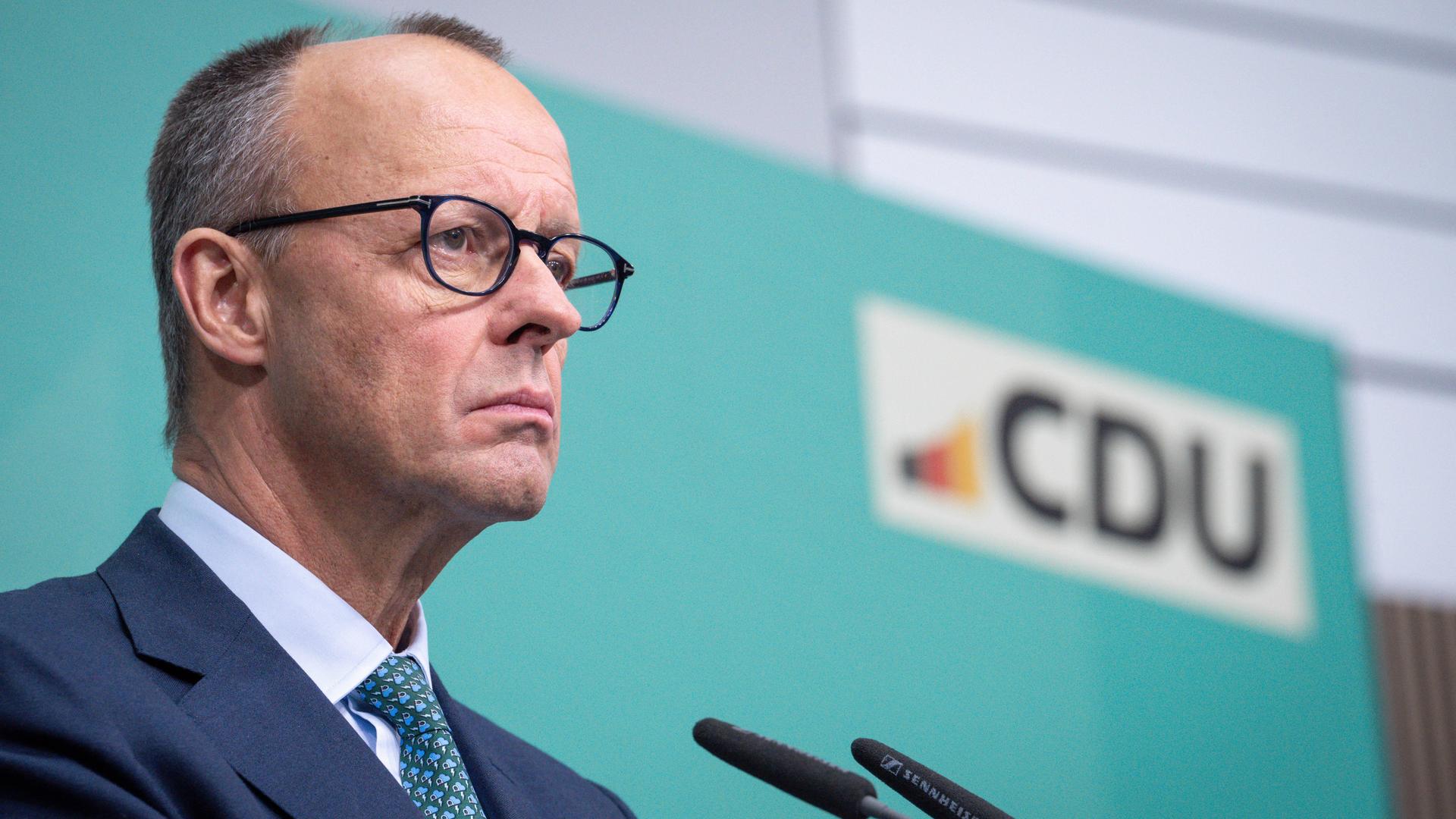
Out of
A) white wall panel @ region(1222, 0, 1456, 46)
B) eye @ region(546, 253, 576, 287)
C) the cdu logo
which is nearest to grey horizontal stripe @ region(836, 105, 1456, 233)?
white wall panel @ region(1222, 0, 1456, 46)

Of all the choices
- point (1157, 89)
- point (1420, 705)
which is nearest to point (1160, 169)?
point (1157, 89)

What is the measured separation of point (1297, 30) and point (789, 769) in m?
4.50

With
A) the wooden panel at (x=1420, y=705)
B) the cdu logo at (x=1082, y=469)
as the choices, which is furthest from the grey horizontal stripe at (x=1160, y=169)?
the cdu logo at (x=1082, y=469)

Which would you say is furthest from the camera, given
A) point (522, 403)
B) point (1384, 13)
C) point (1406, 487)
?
point (1384, 13)

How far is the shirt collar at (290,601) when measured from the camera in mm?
1135

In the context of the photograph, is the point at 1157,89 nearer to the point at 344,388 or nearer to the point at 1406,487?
the point at 1406,487

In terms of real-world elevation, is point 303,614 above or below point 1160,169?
below

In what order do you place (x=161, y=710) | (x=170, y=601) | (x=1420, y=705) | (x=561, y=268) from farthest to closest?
(x=1420, y=705) < (x=561, y=268) < (x=170, y=601) < (x=161, y=710)

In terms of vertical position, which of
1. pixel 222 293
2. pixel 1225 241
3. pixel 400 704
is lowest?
pixel 400 704

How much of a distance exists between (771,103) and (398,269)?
2717 mm

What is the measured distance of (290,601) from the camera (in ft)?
3.77

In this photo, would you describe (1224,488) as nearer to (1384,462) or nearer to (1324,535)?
(1324,535)

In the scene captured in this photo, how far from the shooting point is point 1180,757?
101 inches

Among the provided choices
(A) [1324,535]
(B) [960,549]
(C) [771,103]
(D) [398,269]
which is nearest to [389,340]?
(D) [398,269]
